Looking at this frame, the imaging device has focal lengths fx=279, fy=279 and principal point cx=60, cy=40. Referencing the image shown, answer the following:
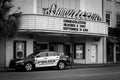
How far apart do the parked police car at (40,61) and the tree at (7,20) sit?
2630mm

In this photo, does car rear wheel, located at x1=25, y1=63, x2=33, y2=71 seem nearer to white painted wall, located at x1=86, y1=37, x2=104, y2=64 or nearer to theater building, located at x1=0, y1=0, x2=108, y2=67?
theater building, located at x1=0, y1=0, x2=108, y2=67

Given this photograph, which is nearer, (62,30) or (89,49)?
(62,30)

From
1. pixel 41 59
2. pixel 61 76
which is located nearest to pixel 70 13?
pixel 41 59

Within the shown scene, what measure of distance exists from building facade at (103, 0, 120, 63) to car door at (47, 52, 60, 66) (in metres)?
13.1

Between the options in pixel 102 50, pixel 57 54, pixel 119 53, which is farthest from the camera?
pixel 119 53

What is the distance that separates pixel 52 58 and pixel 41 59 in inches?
42.6

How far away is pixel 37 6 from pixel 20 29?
4.35 m

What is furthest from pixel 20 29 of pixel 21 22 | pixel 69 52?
pixel 69 52

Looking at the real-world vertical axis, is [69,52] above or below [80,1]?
below

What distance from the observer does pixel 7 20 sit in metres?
23.8

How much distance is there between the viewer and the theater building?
1041 inches

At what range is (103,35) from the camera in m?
32.1

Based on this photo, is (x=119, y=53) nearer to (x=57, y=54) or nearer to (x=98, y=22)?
(x=98, y=22)

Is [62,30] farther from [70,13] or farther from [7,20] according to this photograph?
[7,20]
